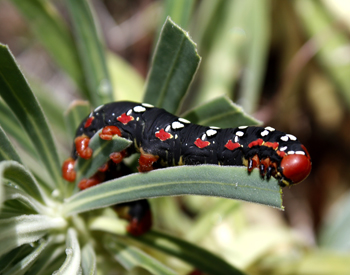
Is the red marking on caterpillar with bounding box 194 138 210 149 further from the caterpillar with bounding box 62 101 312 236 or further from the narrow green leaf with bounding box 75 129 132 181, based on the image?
the narrow green leaf with bounding box 75 129 132 181

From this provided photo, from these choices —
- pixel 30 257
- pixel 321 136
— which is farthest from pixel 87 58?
pixel 321 136

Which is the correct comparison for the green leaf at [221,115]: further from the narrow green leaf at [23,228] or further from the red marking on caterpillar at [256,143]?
the narrow green leaf at [23,228]

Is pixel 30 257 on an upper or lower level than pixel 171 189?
lower

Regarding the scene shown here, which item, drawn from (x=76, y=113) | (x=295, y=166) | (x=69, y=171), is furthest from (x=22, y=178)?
(x=295, y=166)

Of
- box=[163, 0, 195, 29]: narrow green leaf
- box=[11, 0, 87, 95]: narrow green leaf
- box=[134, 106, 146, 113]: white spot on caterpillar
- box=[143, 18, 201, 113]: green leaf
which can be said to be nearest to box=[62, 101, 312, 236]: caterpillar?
box=[134, 106, 146, 113]: white spot on caterpillar

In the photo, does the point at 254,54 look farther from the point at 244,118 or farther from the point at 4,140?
the point at 4,140

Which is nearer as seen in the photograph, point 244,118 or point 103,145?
point 103,145

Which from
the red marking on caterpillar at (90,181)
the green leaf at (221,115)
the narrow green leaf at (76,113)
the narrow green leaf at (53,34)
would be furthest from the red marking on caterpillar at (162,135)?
the narrow green leaf at (53,34)
